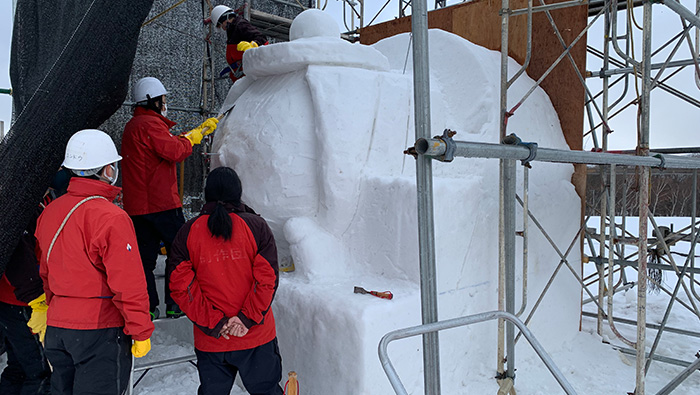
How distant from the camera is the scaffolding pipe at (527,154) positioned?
1686 millimetres

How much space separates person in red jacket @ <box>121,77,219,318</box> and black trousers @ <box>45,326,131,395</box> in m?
1.00

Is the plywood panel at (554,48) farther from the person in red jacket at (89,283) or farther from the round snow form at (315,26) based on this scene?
the person in red jacket at (89,283)

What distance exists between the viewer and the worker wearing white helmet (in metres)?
4.33

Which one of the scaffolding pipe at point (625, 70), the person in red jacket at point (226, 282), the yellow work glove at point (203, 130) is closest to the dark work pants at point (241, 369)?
the person in red jacket at point (226, 282)

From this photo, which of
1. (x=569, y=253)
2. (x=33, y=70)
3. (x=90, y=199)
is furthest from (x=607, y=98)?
(x=33, y=70)

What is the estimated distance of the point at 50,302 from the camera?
7.30ft

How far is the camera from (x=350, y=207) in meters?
3.18

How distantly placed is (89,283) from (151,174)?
1235 mm

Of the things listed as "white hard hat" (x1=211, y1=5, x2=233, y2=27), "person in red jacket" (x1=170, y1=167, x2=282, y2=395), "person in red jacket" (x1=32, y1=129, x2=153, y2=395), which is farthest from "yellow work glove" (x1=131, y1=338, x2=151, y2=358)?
"white hard hat" (x1=211, y1=5, x2=233, y2=27)

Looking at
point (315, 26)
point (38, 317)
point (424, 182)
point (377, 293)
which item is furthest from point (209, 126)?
point (424, 182)

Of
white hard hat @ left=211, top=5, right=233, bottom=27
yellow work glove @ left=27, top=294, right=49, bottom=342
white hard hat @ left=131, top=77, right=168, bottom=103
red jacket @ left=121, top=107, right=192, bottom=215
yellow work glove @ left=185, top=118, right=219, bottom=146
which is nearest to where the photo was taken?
yellow work glove @ left=27, top=294, right=49, bottom=342

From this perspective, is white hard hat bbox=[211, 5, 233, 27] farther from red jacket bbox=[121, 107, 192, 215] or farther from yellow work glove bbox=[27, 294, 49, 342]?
yellow work glove bbox=[27, 294, 49, 342]

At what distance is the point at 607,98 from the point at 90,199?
392 cm

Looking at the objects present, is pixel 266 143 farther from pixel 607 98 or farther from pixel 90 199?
pixel 607 98
